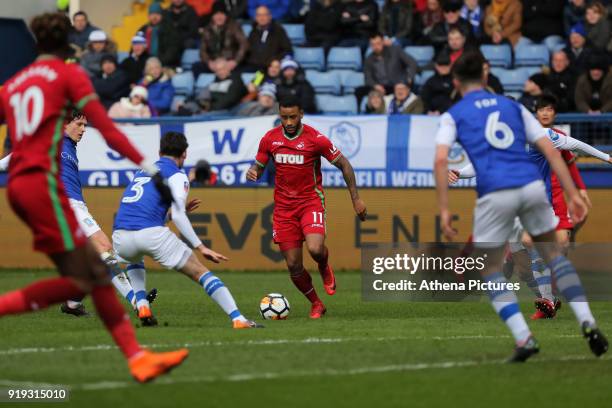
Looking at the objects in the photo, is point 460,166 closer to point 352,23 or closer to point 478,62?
point 352,23

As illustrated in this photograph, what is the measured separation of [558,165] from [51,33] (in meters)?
3.65

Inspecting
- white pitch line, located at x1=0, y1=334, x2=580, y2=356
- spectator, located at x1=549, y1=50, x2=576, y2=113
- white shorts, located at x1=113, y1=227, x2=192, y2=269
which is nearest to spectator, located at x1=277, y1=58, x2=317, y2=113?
spectator, located at x1=549, y1=50, x2=576, y2=113

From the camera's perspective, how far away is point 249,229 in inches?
779

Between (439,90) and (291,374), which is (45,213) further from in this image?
(439,90)

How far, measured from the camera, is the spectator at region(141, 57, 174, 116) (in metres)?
22.8

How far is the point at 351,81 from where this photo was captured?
2280 cm

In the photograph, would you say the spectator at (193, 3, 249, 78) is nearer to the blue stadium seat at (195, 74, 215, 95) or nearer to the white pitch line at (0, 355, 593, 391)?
the blue stadium seat at (195, 74, 215, 95)

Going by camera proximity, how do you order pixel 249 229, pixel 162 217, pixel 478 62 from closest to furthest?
pixel 478 62
pixel 162 217
pixel 249 229

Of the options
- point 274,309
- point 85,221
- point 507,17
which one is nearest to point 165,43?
point 507,17

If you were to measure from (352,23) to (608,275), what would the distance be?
7430 millimetres

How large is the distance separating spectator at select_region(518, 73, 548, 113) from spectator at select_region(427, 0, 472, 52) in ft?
6.55

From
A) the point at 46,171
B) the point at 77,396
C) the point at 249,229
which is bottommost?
the point at 249,229

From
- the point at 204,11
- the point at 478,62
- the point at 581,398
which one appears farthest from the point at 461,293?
the point at 204,11

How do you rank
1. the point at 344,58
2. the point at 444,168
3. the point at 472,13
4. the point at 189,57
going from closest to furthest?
the point at 444,168 < the point at 472,13 < the point at 344,58 < the point at 189,57
